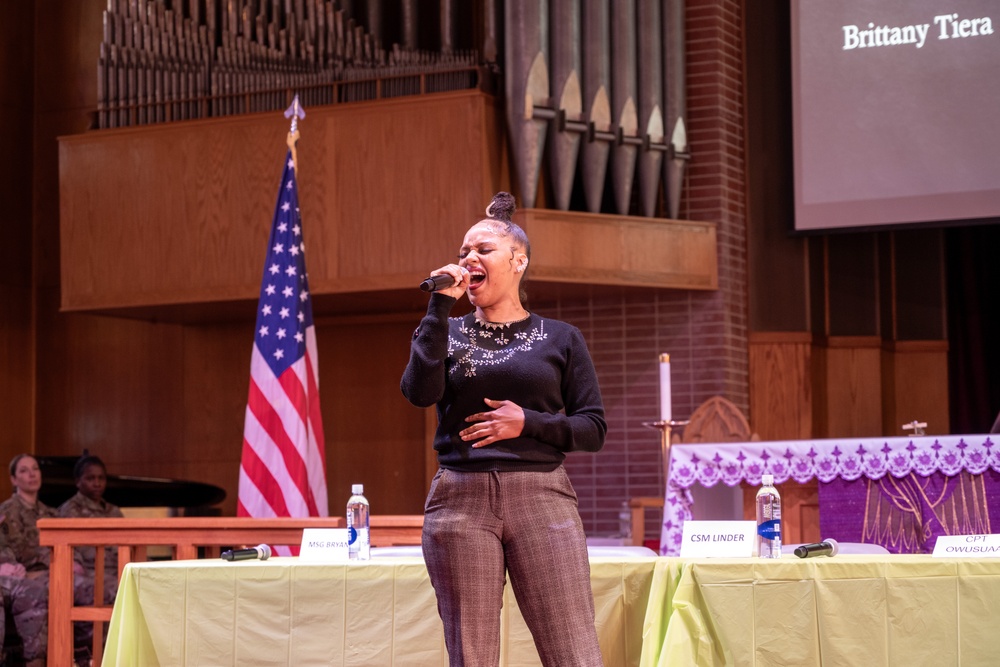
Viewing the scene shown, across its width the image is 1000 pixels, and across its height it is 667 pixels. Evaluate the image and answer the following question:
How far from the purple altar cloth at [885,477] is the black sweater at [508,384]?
2.64 metres

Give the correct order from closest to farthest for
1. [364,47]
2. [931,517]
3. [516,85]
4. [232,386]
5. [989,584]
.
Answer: [989,584] < [931,517] < [516,85] < [364,47] < [232,386]

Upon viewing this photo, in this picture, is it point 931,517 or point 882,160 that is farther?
point 882,160

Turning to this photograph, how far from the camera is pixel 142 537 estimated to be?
5.15 metres

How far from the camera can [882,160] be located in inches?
339

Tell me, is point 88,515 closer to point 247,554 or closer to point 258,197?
point 258,197

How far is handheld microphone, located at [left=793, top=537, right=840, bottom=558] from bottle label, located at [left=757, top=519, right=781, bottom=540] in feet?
0.23

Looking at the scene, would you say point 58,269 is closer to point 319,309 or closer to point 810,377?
point 319,309

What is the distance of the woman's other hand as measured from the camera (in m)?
3.04

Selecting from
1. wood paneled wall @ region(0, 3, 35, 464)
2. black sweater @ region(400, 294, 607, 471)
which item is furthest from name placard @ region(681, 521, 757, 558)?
wood paneled wall @ region(0, 3, 35, 464)

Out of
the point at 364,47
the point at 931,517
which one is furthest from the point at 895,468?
→ the point at 364,47

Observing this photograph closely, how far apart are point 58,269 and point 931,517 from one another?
7.50 meters

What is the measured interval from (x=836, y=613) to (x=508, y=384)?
115 centimetres

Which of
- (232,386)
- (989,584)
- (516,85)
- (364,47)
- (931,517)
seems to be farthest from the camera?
(232,386)

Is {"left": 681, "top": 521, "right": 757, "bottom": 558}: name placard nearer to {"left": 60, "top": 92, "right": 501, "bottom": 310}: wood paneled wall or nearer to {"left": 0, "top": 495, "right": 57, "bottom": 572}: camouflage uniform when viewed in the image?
{"left": 0, "top": 495, "right": 57, "bottom": 572}: camouflage uniform
